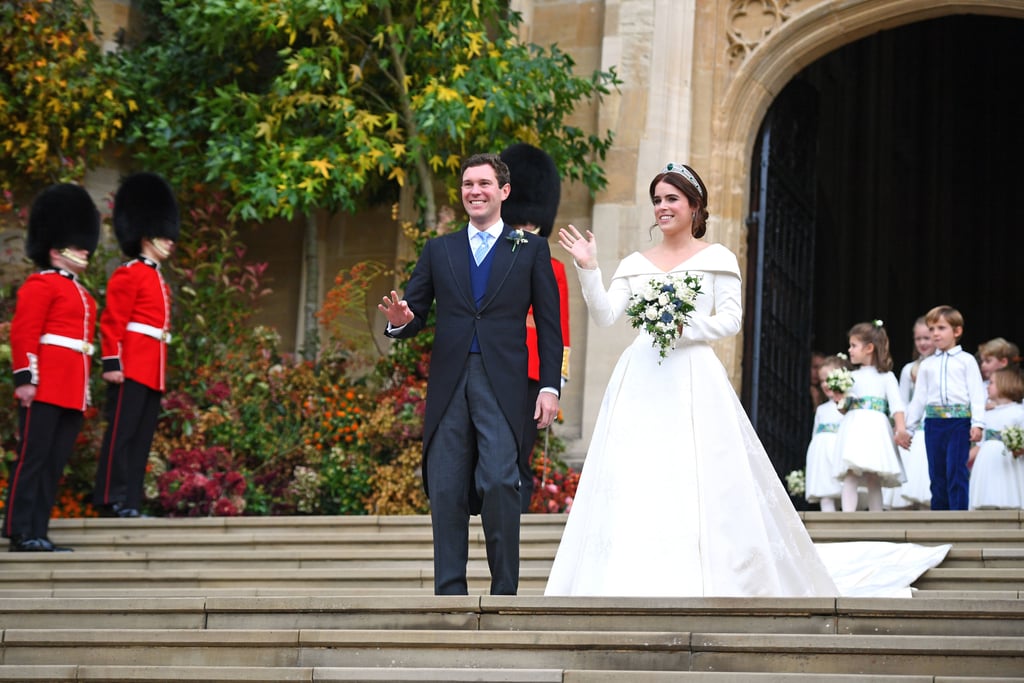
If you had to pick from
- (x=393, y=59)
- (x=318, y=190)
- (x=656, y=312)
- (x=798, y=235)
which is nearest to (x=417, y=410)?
(x=318, y=190)

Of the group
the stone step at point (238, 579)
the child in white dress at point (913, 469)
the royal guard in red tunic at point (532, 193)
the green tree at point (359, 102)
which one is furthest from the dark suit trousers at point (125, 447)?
the child in white dress at point (913, 469)

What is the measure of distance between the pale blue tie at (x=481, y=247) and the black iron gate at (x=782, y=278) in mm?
6668

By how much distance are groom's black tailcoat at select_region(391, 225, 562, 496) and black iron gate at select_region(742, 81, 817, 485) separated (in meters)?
6.66

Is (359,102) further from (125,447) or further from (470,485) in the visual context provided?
(470,485)

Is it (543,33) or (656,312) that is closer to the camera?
(656,312)

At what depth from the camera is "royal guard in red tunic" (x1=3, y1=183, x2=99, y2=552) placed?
9.36 metres

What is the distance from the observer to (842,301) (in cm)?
2094

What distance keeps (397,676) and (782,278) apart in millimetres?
9033

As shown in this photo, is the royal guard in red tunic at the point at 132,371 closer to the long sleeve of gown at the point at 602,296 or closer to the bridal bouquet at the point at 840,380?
the bridal bouquet at the point at 840,380

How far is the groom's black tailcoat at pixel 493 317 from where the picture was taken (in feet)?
20.3

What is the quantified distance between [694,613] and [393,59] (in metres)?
8.42

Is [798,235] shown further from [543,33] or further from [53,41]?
[53,41]

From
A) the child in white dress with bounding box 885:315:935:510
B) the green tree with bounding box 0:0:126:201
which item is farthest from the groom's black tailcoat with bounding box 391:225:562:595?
the green tree with bounding box 0:0:126:201

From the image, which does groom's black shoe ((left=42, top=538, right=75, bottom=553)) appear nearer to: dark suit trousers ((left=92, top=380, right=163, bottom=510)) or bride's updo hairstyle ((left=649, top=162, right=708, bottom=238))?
dark suit trousers ((left=92, top=380, right=163, bottom=510))
